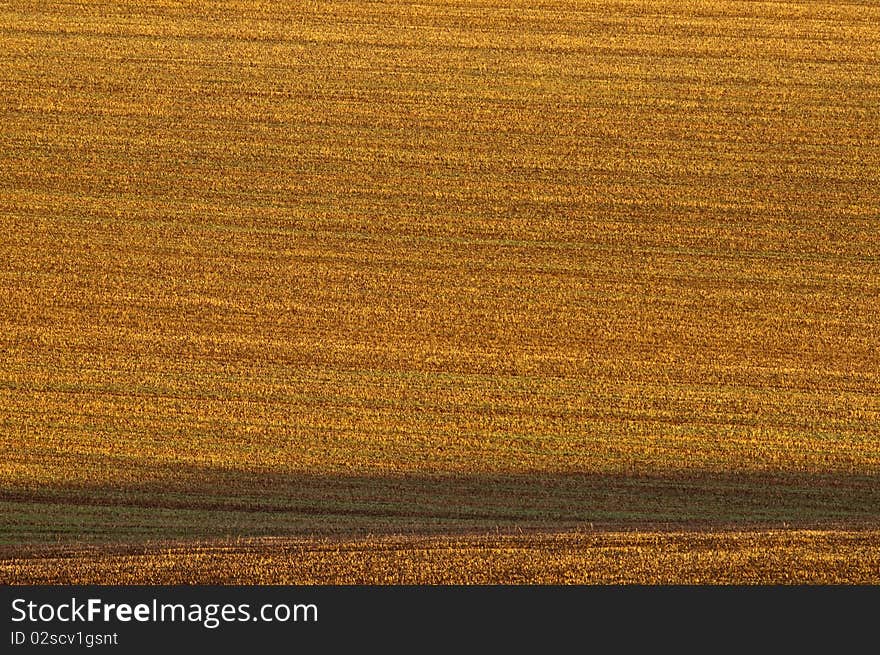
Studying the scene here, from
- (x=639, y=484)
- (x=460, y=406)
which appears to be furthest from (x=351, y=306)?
(x=639, y=484)

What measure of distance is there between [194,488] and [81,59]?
250cm

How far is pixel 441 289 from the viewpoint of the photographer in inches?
199

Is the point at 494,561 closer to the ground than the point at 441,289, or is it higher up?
closer to the ground

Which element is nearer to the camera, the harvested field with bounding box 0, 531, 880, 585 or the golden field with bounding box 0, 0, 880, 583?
the harvested field with bounding box 0, 531, 880, 585

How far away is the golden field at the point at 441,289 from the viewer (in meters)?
4.48

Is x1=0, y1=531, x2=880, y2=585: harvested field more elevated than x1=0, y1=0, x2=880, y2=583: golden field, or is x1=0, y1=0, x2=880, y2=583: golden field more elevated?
x1=0, y1=0, x2=880, y2=583: golden field

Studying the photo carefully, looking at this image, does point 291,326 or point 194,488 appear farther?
point 291,326

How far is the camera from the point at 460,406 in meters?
4.73

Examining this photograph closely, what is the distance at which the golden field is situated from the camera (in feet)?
14.7

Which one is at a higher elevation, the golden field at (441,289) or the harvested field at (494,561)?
the golden field at (441,289)

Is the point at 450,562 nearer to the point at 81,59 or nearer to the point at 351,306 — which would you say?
the point at 351,306

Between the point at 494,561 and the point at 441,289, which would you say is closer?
the point at 494,561

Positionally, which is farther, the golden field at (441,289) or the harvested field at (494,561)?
the golden field at (441,289)

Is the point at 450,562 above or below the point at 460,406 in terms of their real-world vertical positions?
below
